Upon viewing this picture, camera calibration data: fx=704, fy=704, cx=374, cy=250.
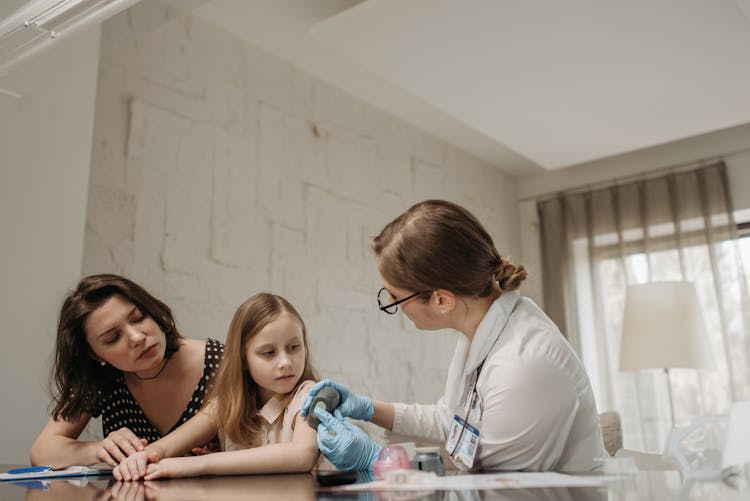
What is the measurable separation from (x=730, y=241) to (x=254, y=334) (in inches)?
136

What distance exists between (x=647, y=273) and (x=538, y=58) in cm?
201

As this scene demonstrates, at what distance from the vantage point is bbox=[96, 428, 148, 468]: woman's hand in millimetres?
1390

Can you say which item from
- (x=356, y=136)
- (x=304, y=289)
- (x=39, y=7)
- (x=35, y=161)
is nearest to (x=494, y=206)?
(x=356, y=136)

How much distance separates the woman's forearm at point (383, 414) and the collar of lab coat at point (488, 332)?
13.3 inches

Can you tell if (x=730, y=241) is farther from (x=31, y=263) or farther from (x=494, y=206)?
(x=31, y=263)

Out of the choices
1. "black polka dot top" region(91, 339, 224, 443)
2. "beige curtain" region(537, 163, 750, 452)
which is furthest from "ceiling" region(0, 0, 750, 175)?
"black polka dot top" region(91, 339, 224, 443)

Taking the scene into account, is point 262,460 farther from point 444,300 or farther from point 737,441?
point 737,441

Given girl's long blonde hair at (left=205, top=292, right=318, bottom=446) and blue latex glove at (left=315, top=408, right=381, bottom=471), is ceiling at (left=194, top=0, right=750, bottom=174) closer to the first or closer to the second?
girl's long blonde hair at (left=205, top=292, right=318, bottom=446)

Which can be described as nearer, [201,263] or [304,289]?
[201,263]

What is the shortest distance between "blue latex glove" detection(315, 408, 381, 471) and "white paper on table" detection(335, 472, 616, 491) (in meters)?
0.26

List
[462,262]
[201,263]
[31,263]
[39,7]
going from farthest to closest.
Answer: [201,263] → [31,263] → [39,7] → [462,262]

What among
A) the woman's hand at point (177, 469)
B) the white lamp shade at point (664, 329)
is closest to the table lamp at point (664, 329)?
the white lamp shade at point (664, 329)

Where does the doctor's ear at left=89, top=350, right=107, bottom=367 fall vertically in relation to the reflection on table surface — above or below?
above

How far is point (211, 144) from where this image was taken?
3068 mm
